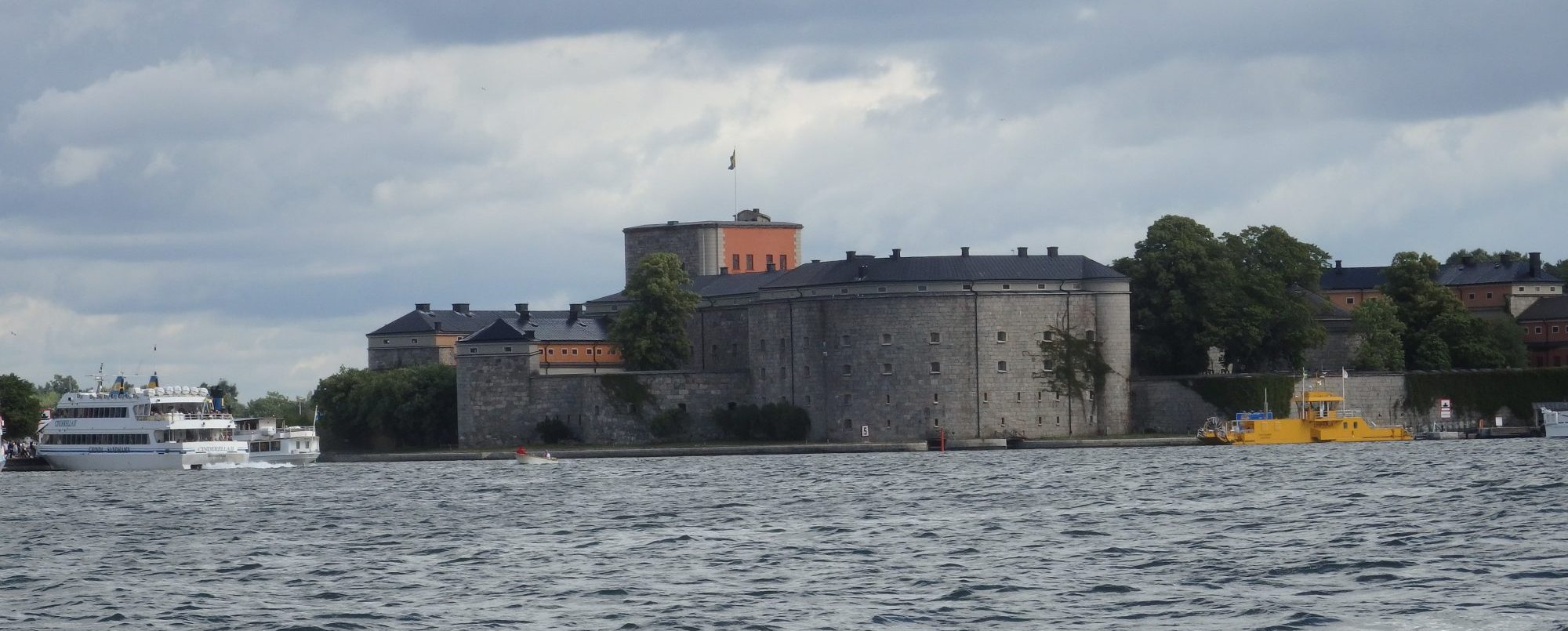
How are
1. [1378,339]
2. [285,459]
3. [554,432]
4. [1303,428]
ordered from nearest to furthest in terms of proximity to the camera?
[1303,428], [285,459], [1378,339], [554,432]

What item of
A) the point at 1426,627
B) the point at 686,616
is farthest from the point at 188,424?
the point at 1426,627

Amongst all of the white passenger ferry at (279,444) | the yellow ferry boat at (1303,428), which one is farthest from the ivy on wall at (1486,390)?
the white passenger ferry at (279,444)

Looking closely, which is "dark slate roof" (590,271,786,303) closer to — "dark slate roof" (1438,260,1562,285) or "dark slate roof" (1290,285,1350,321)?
"dark slate roof" (1290,285,1350,321)

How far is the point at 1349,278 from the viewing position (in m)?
122

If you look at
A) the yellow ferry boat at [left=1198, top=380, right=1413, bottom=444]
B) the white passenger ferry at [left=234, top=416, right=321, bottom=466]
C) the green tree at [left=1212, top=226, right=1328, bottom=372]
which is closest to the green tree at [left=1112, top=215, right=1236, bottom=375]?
the green tree at [left=1212, top=226, right=1328, bottom=372]

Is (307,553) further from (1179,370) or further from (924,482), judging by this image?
(1179,370)

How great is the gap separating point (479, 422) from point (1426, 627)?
74.0 m

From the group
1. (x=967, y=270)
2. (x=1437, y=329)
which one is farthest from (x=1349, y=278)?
(x=967, y=270)

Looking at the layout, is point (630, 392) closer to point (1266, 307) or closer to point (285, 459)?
point (285, 459)

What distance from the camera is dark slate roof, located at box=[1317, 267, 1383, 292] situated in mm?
120625

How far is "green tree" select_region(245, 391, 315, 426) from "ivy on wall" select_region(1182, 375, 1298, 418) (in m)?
42.6

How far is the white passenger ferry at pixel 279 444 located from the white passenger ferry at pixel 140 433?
1104 millimetres

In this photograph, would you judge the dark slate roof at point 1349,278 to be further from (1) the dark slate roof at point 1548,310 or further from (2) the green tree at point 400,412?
(2) the green tree at point 400,412

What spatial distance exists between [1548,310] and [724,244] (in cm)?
3753
